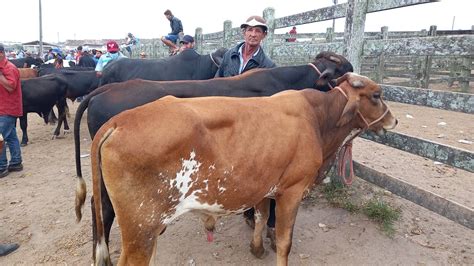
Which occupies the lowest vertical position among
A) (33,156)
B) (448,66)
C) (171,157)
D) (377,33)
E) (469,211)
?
(33,156)

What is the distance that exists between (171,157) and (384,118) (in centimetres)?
213

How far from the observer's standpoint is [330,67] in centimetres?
416

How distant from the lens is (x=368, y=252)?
3.57m

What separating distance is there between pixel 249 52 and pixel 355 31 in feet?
4.06

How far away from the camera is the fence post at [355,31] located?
404 cm

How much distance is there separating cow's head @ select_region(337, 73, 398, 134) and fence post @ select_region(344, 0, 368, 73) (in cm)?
87

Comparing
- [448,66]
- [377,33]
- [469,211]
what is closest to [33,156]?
[469,211]

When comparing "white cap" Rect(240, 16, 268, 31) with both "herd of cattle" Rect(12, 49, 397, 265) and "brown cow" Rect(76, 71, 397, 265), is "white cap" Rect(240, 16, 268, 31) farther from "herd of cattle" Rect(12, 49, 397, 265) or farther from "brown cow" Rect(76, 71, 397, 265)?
"brown cow" Rect(76, 71, 397, 265)

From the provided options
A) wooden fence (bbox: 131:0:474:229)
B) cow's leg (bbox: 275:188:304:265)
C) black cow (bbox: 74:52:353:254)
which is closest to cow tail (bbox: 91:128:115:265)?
black cow (bbox: 74:52:353:254)

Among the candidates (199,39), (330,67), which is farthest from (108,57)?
(330,67)

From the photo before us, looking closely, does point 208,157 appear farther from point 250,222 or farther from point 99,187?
point 250,222

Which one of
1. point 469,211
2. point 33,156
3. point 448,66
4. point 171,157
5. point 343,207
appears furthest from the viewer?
point 448,66

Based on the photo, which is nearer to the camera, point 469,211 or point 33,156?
point 469,211

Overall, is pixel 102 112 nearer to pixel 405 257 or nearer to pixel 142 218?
pixel 142 218
